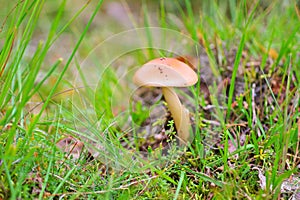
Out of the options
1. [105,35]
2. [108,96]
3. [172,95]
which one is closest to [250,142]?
[172,95]

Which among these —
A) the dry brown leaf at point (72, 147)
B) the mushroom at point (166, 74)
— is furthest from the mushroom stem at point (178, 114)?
the dry brown leaf at point (72, 147)

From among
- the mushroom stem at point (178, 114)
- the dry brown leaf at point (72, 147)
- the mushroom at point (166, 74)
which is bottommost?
the dry brown leaf at point (72, 147)

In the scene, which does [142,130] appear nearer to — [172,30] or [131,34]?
[172,30]

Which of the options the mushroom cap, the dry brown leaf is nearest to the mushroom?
the mushroom cap

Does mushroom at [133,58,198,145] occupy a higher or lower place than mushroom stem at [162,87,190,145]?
higher

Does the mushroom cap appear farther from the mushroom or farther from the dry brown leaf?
the dry brown leaf

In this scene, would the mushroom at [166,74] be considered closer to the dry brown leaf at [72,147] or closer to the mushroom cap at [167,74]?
the mushroom cap at [167,74]
